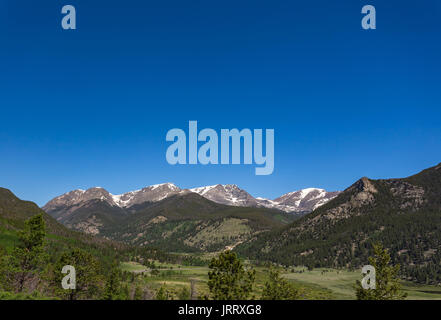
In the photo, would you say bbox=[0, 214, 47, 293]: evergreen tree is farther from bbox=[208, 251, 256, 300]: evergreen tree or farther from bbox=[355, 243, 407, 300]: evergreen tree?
bbox=[355, 243, 407, 300]: evergreen tree

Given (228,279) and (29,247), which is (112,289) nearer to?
(29,247)

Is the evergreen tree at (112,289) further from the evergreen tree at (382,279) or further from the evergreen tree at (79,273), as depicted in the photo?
the evergreen tree at (382,279)

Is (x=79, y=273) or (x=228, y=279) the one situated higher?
(x=228, y=279)

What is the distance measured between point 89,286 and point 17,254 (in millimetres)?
25212

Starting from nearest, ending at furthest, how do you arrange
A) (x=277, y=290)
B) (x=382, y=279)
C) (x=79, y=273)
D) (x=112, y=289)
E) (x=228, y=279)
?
(x=228, y=279) → (x=277, y=290) → (x=382, y=279) → (x=79, y=273) → (x=112, y=289)

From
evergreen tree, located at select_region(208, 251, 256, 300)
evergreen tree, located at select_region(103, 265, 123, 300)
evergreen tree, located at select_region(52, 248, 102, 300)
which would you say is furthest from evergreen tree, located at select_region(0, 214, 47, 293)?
evergreen tree, located at select_region(208, 251, 256, 300)

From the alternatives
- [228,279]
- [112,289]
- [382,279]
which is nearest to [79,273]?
[112,289]

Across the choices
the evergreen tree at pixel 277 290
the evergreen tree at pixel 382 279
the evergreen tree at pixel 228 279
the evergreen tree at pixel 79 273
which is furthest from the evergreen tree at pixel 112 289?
the evergreen tree at pixel 382 279

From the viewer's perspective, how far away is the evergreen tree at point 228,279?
180 ft

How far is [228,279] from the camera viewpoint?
55688 mm

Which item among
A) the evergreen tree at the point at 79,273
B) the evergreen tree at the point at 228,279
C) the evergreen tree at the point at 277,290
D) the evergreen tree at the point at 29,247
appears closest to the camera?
the evergreen tree at the point at 228,279
